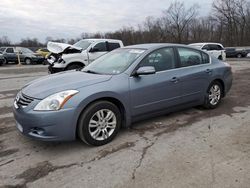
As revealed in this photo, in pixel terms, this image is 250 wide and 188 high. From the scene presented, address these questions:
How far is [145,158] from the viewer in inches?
134

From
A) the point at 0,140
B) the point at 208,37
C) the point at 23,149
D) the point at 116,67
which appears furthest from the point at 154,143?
the point at 208,37

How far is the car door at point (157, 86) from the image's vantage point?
4.14m

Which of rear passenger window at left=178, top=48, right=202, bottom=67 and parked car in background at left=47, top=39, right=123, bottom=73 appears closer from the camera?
rear passenger window at left=178, top=48, right=202, bottom=67

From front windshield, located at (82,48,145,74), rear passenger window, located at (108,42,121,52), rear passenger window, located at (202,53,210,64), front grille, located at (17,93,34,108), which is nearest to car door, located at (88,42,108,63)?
rear passenger window, located at (108,42,121,52)

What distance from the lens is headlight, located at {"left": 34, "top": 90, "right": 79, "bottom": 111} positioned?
134 inches

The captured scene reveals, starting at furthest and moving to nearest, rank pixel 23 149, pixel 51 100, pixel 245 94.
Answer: pixel 245 94, pixel 23 149, pixel 51 100

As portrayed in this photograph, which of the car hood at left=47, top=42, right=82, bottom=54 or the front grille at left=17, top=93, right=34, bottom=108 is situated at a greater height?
the car hood at left=47, top=42, right=82, bottom=54

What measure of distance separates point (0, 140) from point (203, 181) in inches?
128

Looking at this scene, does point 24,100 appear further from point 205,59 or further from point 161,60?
point 205,59

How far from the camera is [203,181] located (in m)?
2.84

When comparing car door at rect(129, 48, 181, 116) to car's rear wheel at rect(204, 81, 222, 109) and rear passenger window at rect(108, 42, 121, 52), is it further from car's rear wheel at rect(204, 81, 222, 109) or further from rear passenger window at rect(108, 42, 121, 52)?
rear passenger window at rect(108, 42, 121, 52)

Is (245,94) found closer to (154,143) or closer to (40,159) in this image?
(154,143)

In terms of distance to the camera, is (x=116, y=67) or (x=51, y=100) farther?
(x=116, y=67)

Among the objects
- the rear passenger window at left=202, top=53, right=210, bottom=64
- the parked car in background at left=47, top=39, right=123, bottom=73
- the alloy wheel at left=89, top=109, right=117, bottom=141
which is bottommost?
the alloy wheel at left=89, top=109, right=117, bottom=141
